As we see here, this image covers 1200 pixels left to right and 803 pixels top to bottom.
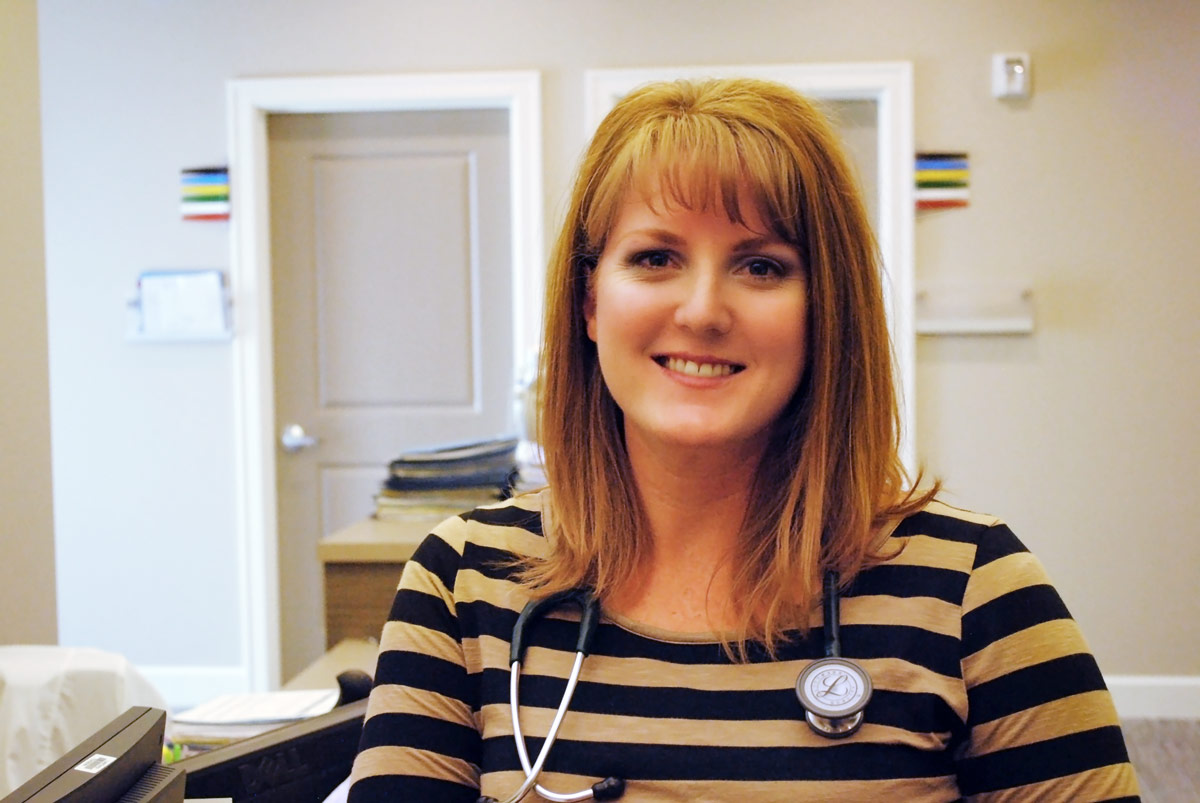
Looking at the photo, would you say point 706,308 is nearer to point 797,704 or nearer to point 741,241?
point 741,241

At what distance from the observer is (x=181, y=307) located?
3307mm

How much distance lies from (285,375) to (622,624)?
277 cm

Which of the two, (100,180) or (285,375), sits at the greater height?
(100,180)

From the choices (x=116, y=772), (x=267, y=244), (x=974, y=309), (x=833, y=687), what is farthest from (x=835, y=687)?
(x=267, y=244)

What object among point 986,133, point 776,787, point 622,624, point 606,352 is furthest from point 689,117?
point 986,133

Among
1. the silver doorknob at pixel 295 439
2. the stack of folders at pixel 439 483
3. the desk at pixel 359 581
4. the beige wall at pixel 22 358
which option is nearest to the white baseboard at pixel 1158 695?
the stack of folders at pixel 439 483

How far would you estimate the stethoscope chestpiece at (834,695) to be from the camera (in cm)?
77

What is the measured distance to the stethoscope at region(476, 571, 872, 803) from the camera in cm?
77

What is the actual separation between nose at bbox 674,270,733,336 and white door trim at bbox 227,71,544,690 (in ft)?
7.71

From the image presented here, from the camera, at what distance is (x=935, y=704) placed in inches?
31.6

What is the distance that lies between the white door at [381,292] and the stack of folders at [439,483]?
1337 mm

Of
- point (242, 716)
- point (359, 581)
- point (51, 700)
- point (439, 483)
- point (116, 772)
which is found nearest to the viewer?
point (116, 772)

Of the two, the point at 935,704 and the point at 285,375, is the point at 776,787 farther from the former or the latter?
the point at 285,375

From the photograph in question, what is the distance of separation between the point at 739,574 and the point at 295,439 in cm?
273
